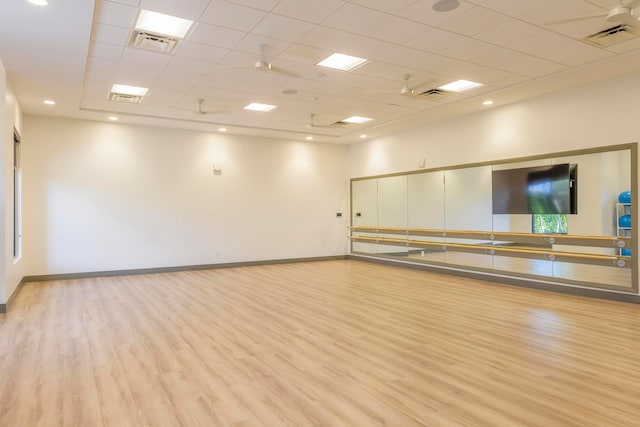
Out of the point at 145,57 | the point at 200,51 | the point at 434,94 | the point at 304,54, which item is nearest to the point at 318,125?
the point at 434,94

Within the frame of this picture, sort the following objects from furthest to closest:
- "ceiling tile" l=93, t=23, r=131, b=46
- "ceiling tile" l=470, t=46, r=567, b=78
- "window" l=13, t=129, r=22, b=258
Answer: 1. "window" l=13, t=129, r=22, b=258
2. "ceiling tile" l=470, t=46, r=567, b=78
3. "ceiling tile" l=93, t=23, r=131, b=46

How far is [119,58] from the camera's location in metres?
5.59

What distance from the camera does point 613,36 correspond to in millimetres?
4934

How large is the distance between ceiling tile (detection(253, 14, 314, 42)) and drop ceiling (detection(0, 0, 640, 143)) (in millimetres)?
12

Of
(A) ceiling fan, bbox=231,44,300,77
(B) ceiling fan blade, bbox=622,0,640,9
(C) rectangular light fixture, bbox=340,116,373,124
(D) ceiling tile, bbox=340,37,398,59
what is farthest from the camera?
(C) rectangular light fixture, bbox=340,116,373,124

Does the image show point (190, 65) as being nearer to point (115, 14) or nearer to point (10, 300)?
point (115, 14)

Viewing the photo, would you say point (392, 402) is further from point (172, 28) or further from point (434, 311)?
point (172, 28)

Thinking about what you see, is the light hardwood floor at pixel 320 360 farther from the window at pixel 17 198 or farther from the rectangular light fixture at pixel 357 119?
the rectangular light fixture at pixel 357 119

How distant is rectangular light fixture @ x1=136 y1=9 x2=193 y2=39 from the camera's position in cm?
453

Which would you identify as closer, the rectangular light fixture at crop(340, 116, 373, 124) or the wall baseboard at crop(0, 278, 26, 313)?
the wall baseboard at crop(0, 278, 26, 313)

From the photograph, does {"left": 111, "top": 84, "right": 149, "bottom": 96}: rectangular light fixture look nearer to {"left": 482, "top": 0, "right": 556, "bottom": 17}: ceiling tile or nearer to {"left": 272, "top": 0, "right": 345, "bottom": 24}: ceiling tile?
{"left": 272, "top": 0, "right": 345, "bottom": 24}: ceiling tile

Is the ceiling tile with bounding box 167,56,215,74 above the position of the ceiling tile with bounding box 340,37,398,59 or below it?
above

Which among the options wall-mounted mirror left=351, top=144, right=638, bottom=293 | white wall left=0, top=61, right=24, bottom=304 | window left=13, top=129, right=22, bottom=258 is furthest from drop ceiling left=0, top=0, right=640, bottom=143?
wall-mounted mirror left=351, top=144, right=638, bottom=293

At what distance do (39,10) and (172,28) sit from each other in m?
1.31
